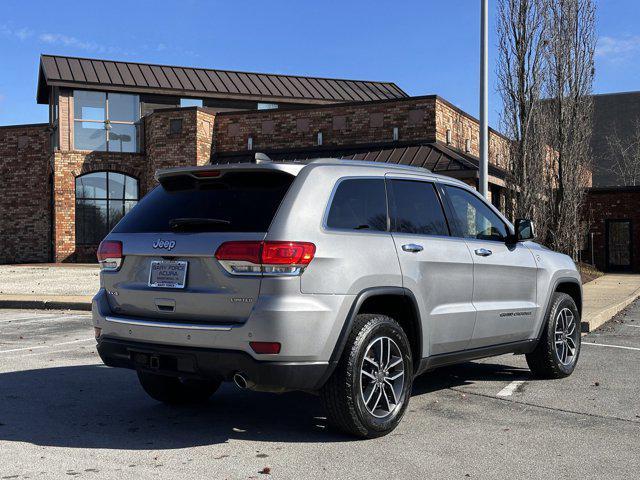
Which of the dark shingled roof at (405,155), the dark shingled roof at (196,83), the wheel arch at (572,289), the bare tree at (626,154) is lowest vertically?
the wheel arch at (572,289)

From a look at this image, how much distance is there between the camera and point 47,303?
47.2ft

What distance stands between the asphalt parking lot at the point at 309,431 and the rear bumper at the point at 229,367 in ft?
1.52

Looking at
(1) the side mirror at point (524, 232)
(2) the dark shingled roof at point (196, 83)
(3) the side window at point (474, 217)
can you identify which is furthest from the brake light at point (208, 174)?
(2) the dark shingled roof at point (196, 83)

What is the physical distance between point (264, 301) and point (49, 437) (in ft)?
6.11

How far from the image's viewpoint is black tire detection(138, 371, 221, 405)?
20.0 ft

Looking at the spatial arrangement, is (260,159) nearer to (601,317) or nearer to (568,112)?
(601,317)

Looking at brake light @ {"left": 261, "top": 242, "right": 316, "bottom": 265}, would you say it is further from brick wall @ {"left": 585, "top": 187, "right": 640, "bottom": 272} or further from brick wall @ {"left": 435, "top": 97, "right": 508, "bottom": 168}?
brick wall @ {"left": 585, "top": 187, "right": 640, "bottom": 272}

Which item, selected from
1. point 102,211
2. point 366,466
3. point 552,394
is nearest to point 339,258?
point 366,466

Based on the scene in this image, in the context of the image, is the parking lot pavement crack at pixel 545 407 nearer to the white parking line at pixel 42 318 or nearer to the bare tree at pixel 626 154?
the white parking line at pixel 42 318

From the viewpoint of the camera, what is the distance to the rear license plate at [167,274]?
4910 millimetres

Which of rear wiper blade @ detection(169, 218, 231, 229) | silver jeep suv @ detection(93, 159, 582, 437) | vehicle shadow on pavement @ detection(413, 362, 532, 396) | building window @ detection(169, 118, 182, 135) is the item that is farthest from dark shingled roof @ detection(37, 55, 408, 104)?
rear wiper blade @ detection(169, 218, 231, 229)

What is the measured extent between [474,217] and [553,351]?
166 centimetres

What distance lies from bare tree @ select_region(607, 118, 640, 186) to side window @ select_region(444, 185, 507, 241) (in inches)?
1735

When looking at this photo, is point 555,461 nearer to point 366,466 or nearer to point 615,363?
point 366,466
